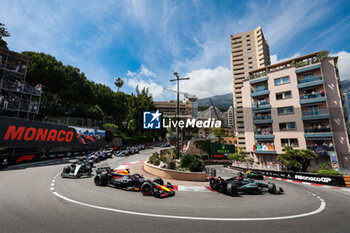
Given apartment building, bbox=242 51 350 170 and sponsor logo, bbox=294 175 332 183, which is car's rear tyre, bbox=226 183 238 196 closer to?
sponsor logo, bbox=294 175 332 183

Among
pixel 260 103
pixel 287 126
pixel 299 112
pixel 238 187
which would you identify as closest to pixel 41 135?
pixel 238 187

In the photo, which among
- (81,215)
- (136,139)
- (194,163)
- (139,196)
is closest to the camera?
(81,215)

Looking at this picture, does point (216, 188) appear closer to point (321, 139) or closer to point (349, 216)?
point (349, 216)

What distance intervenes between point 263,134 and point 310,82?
37.8ft

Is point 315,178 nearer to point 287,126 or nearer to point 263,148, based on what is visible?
point 263,148

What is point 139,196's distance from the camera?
27.0ft

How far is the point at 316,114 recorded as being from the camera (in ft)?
84.1

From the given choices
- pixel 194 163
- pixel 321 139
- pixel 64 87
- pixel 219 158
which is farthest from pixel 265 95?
pixel 64 87

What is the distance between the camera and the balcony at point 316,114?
2495 centimetres

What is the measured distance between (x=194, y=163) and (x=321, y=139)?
24.2m

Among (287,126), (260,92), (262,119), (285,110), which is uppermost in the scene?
(260,92)

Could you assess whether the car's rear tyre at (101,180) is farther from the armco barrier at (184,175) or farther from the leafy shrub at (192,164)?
the leafy shrub at (192,164)

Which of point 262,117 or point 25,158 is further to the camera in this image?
point 262,117

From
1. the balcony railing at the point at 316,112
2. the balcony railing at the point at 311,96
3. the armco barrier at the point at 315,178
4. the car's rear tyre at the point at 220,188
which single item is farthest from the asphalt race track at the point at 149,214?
the balcony railing at the point at 311,96
